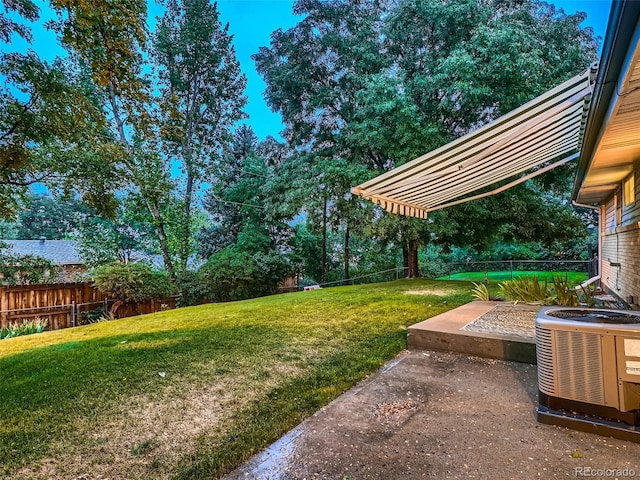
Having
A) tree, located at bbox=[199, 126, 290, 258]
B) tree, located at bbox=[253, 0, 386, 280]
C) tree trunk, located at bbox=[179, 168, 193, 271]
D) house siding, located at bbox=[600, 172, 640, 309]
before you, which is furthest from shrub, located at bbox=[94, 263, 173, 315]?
house siding, located at bbox=[600, 172, 640, 309]

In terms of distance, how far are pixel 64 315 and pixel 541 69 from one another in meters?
15.0

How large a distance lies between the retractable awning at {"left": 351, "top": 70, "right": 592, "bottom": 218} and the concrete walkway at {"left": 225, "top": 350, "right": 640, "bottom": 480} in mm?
2472

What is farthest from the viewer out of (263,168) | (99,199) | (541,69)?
(263,168)

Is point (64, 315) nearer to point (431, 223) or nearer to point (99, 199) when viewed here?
point (99, 199)

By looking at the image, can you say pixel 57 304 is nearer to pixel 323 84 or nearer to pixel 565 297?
pixel 323 84

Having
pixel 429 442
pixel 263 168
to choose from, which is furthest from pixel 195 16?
pixel 429 442

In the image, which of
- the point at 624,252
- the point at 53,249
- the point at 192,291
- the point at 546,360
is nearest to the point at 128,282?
the point at 192,291

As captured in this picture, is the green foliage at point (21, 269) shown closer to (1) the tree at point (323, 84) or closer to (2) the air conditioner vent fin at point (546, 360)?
(1) the tree at point (323, 84)

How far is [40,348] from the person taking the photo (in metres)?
5.12

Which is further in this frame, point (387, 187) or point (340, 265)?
point (340, 265)

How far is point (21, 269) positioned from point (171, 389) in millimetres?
10153

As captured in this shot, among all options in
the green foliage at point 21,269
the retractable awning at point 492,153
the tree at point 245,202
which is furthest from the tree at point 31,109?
the tree at point 245,202

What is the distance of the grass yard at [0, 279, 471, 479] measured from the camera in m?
2.24

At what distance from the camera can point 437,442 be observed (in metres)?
2.32
